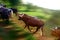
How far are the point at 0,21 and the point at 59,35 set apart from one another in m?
1.19


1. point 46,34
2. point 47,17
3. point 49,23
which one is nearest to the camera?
point 46,34

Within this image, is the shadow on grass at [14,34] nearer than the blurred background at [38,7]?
Yes

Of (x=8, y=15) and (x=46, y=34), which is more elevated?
(x=8, y=15)

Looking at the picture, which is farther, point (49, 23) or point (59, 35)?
point (49, 23)

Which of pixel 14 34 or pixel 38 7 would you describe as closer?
pixel 14 34

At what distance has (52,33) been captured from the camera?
2.61m

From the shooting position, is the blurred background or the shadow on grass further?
the blurred background

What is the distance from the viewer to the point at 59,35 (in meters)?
2.55

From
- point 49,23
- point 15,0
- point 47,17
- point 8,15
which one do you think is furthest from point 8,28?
point 15,0

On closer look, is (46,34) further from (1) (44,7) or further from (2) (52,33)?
(1) (44,7)

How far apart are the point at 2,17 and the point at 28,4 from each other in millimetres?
1665

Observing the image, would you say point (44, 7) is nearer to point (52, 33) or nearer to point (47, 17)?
point (47, 17)

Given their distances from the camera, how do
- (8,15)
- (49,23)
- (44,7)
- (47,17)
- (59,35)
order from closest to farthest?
(59,35), (8,15), (49,23), (47,17), (44,7)

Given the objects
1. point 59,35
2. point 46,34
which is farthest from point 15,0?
point 59,35
